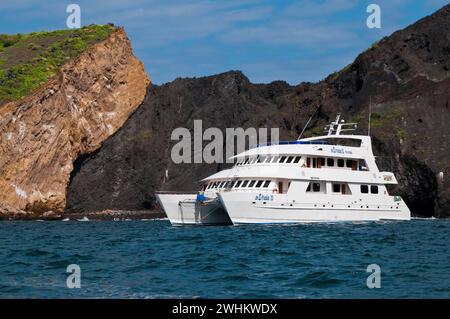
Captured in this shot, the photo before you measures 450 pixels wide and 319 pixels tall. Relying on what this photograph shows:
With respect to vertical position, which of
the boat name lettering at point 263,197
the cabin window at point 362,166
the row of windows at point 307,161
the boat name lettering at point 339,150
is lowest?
the boat name lettering at point 263,197

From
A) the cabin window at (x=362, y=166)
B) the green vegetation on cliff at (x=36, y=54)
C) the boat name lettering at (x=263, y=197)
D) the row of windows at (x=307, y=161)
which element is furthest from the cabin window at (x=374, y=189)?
the green vegetation on cliff at (x=36, y=54)

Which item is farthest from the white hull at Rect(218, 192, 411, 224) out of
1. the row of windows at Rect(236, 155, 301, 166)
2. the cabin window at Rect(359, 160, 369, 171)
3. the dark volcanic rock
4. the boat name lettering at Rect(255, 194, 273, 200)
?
the dark volcanic rock

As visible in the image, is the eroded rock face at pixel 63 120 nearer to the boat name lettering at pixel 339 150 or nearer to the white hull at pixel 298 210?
the white hull at pixel 298 210

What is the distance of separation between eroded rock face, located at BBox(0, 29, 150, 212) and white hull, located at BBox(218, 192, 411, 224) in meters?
32.8

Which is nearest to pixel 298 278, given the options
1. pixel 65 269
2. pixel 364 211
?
pixel 65 269

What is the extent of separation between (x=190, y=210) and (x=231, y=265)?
72.7ft

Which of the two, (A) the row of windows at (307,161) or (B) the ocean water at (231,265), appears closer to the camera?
(B) the ocean water at (231,265)

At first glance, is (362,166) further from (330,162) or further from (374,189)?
(330,162)

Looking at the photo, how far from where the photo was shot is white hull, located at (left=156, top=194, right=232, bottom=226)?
141 feet

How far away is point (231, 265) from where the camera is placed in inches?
824

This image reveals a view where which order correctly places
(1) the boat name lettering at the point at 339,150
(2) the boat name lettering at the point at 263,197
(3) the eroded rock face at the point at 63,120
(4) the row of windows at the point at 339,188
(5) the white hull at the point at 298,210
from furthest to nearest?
(3) the eroded rock face at the point at 63,120 < (1) the boat name lettering at the point at 339,150 < (4) the row of windows at the point at 339,188 < (2) the boat name lettering at the point at 263,197 < (5) the white hull at the point at 298,210

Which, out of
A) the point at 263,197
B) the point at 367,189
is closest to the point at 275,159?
the point at 263,197

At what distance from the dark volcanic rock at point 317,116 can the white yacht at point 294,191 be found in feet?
58.9

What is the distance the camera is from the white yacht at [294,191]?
39875mm
